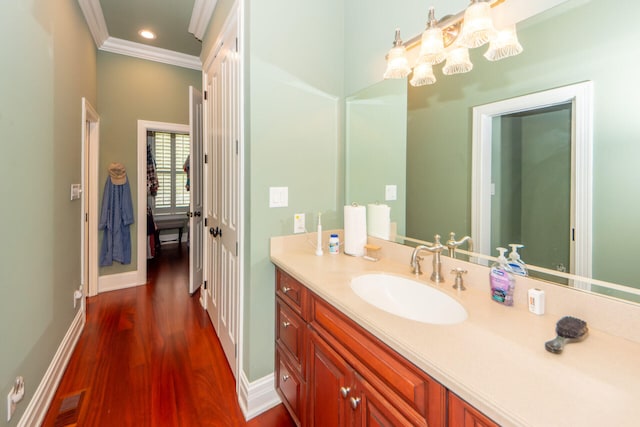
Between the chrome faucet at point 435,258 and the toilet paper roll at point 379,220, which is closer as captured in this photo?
the chrome faucet at point 435,258

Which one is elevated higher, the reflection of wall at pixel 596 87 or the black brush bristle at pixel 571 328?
the reflection of wall at pixel 596 87

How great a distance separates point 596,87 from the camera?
856 mm

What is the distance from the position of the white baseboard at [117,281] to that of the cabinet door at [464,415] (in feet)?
12.9

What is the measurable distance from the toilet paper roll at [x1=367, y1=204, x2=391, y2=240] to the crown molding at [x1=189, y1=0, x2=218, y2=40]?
2.22 metres

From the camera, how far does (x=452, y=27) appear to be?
1247mm

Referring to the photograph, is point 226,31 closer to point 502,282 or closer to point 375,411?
point 502,282

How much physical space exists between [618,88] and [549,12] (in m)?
0.36

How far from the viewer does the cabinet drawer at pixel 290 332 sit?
1363mm

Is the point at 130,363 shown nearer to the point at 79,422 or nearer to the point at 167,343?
the point at 167,343

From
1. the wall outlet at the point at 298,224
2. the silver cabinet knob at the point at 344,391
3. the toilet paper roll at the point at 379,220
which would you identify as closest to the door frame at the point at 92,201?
the wall outlet at the point at 298,224

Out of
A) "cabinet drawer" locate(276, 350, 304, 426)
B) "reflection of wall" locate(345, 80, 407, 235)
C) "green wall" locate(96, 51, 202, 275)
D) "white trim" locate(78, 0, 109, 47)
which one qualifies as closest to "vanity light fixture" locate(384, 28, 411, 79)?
"reflection of wall" locate(345, 80, 407, 235)

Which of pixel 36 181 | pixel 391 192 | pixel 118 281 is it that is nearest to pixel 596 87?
pixel 391 192

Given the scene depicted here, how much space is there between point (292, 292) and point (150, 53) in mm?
3662

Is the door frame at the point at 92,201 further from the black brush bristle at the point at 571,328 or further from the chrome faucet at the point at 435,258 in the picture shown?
the black brush bristle at the point at 571,328
